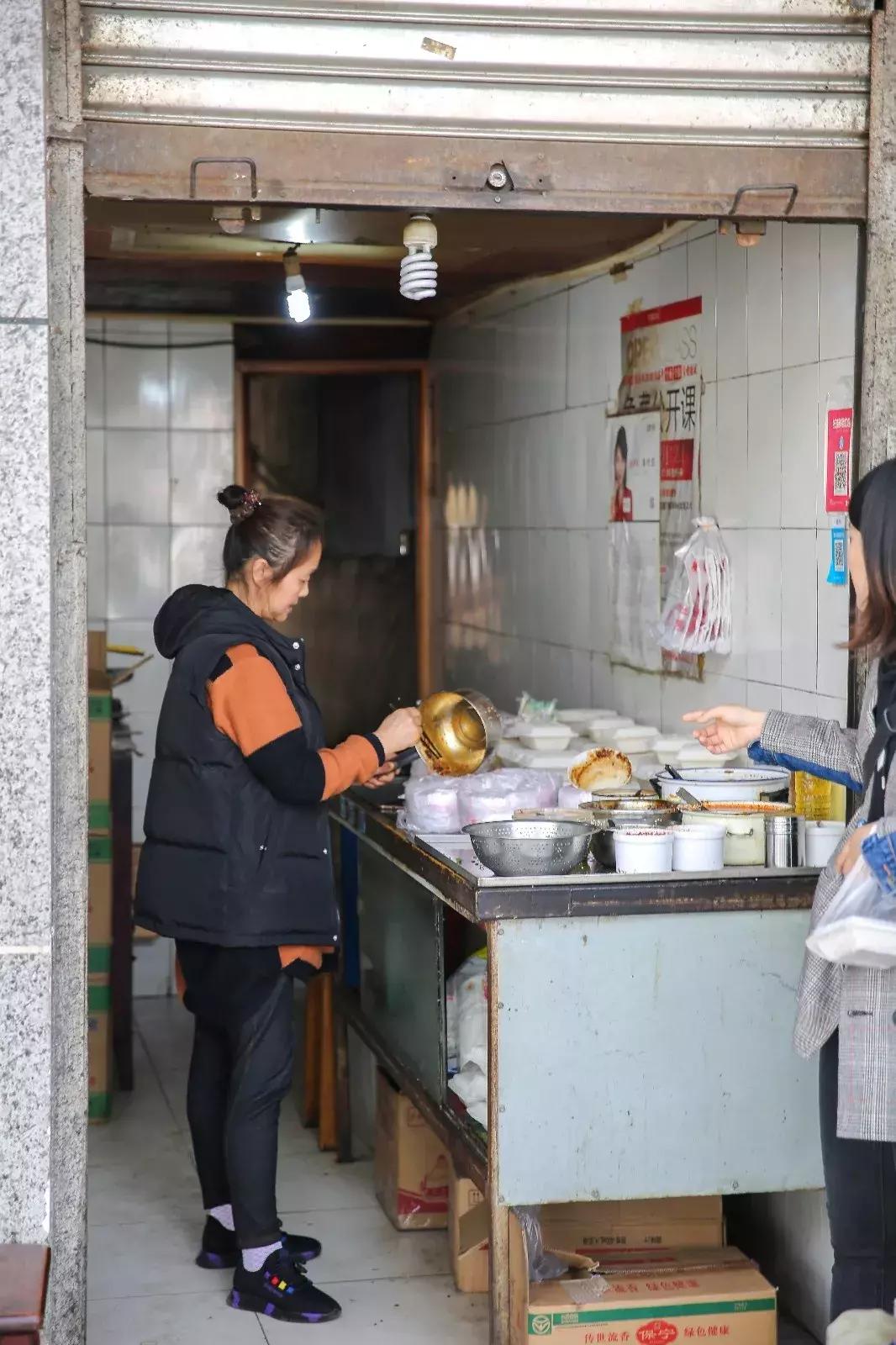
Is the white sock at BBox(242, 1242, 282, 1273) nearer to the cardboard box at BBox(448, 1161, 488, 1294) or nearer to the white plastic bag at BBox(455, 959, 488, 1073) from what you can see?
the cardboard box at BBox(448, 1161, 488, 1294)

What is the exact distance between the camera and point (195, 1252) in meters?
4.05

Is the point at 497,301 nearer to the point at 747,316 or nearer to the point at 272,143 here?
the point at 747,316

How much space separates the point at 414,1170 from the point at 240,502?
1.77 m

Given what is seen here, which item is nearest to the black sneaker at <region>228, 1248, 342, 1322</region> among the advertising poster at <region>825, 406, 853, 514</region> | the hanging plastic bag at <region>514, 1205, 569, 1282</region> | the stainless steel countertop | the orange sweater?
the hanging plastic bag at <region>514, 1205, 569, 1282</region>

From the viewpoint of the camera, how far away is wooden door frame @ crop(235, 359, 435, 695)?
279 inches

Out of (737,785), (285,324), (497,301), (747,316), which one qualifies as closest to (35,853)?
(737,785)

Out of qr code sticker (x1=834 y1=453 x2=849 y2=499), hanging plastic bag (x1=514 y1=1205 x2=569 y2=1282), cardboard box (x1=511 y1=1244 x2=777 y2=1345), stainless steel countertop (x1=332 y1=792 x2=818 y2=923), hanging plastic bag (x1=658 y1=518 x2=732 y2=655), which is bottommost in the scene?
cardboard box (x1=511 y1=1244 x2=777 y2=1345)

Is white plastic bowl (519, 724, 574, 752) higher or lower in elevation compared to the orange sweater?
lower

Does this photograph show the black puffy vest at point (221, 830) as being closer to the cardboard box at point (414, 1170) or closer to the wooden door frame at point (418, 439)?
the cardboard box at point (414, 1170)

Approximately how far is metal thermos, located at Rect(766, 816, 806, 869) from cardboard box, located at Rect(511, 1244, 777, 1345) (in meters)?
0.86

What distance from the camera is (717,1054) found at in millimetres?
3229

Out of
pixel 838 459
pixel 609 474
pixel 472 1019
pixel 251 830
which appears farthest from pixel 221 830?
pixel 609 474

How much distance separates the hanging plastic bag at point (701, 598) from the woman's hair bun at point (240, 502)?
1.22 m

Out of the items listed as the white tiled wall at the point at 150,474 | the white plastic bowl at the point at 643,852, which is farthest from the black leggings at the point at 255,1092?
the white tiled wall at the point at 150,474
